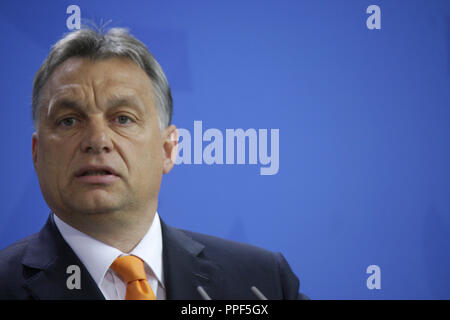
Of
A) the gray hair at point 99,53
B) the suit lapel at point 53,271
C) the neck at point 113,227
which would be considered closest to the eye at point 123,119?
the gray hair at point 99,53

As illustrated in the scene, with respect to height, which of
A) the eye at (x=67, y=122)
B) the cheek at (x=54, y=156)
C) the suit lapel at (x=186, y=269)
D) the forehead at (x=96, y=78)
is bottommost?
the suit lapel at (x=186, y=269)

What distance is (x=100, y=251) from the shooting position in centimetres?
122

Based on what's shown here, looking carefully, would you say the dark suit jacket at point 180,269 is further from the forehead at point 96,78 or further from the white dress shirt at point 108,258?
the forehead at point 96,78

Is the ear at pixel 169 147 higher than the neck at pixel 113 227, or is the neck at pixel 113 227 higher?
the ear at pixel 169 147

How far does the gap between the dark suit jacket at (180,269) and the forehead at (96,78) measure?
1.16 ft

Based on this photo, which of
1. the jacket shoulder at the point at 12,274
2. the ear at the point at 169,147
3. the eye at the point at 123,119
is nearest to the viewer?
the jacket shoulder at the point at 12,274

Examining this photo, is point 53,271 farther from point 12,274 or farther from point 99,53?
point 99,53

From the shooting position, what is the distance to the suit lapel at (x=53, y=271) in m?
1.14

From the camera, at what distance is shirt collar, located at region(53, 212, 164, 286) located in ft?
3.97

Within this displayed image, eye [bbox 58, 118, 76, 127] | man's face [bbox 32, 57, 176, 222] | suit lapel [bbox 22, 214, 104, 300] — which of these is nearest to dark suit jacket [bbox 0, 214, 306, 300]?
suit lapel [bbox 22, 214, 104, 300]

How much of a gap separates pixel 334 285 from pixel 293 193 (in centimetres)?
39

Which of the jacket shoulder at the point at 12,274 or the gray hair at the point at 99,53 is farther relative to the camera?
the gray hair at the point at 99,53

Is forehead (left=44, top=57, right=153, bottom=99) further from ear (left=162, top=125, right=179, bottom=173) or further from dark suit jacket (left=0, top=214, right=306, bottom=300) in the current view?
dark suit jacket (left=0, top=214, right=306, bottom=300)
